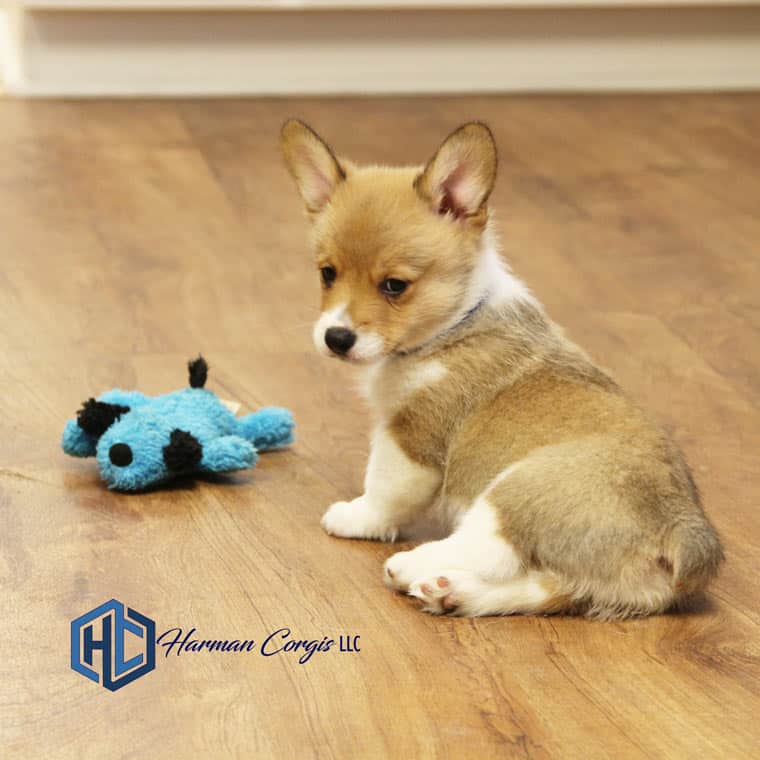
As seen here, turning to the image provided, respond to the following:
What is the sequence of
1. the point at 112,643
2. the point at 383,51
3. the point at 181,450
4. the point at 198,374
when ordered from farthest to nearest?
1. the point at 383,51
2. the point at 198,374
3. the point at 181,450
4. the point at 112,643

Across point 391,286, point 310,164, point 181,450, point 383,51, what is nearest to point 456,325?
point 391,286

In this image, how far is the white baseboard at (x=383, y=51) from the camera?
5.09 meters

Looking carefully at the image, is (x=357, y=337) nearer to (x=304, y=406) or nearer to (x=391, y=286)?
(x=391, y=286)

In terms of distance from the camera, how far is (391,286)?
2.07 metres

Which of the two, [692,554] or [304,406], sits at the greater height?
[692,554]

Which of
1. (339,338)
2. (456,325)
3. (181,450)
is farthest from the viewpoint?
(181,450)

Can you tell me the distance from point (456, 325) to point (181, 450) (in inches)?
19.1

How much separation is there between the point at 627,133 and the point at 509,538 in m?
3.24

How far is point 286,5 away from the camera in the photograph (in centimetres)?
509

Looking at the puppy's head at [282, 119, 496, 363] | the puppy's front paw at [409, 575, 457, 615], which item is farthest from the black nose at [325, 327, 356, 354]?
the puppy's front paw at [409, 575, 457, 615]

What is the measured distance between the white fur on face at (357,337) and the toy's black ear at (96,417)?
1.60 ft

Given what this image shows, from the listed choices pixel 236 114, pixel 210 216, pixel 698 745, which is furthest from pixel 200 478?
pixel 236 114

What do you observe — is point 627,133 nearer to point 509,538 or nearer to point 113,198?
point 113,198

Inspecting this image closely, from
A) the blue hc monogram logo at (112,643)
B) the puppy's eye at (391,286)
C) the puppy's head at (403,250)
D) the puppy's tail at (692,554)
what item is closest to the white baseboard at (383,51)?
the puppy's head at (403,250)
